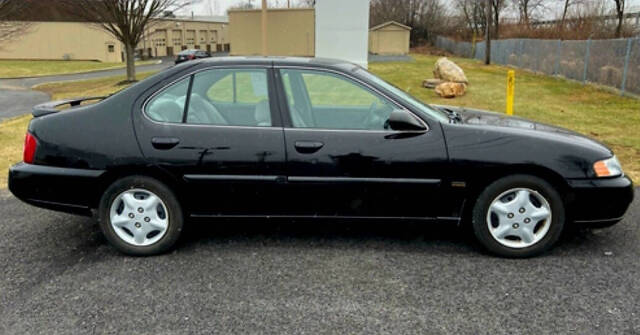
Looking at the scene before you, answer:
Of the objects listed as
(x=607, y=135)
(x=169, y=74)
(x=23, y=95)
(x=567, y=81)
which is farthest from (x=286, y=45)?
(x=169, y=74)

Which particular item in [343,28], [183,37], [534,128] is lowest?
[534,128]

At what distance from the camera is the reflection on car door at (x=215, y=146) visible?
3639 mm

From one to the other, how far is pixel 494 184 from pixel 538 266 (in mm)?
682

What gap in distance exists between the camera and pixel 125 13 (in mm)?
25391

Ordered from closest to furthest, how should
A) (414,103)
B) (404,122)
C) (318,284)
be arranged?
1. (318,284)
2. (404,122)
3. (414,103)

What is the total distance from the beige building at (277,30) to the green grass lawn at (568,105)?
1035 centimetres

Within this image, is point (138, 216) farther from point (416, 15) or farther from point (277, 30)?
point (416, 15)

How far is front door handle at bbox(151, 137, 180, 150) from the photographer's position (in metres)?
3.64

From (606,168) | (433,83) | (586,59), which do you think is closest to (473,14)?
(586,59)

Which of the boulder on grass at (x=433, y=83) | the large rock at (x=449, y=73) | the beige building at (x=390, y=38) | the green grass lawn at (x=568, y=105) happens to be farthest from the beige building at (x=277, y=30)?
the beige building at (x=390, y=38)

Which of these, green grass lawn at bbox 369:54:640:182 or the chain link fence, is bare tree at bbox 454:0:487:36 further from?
green grass lawn at bbox 369:54:640:182

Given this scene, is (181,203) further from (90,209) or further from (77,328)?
(77,328)

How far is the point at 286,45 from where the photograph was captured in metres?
29.3

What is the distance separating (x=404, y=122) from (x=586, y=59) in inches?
625
